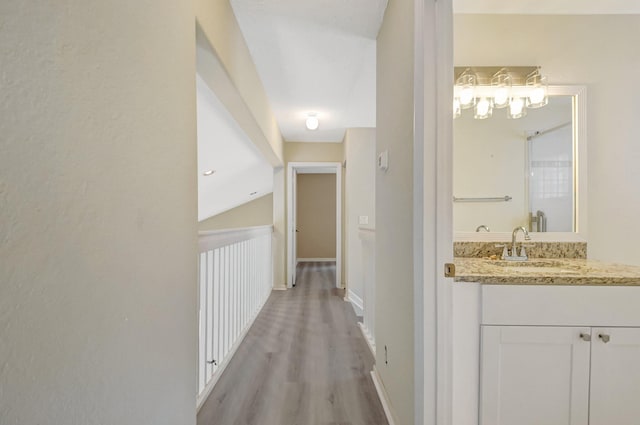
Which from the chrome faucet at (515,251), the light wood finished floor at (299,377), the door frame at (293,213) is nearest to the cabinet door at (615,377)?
the chrome faucet at (515,251)

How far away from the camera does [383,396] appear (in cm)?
182

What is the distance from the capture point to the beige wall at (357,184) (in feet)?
13.9

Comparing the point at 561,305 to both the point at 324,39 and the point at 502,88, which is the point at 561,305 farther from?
the point at 324,39

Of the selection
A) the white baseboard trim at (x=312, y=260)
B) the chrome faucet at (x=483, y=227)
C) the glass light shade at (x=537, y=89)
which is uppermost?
the glass light shade at (x=537, y=89)

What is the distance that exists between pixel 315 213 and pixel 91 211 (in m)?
7.18

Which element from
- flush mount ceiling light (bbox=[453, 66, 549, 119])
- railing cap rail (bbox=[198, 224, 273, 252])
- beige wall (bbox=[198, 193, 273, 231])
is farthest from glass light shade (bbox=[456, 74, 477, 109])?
beige wall (bbox=[198, 193, 273, 231])

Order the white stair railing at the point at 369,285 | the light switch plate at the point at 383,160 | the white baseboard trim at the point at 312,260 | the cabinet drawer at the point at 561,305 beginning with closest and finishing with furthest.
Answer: the cabinet drawer at the point at 561,305, the light switch plate at the point at 383,160, the white stair railing at the point at 369,285, the white baseboard trim at the point at 312,260

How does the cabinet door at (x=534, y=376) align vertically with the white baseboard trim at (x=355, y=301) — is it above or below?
above

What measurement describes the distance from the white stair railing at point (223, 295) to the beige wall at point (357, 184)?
138cm

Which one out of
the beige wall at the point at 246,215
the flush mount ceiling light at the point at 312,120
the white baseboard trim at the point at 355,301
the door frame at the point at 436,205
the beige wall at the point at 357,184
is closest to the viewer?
the door frame at the point at 436,205

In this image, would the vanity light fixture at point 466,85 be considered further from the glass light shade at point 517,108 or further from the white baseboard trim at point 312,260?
the white baseboard trim at point 312,260

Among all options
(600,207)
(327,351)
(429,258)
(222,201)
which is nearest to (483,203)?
(600,207)

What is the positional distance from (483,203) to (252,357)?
2.05m

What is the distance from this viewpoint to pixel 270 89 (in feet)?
9.66
